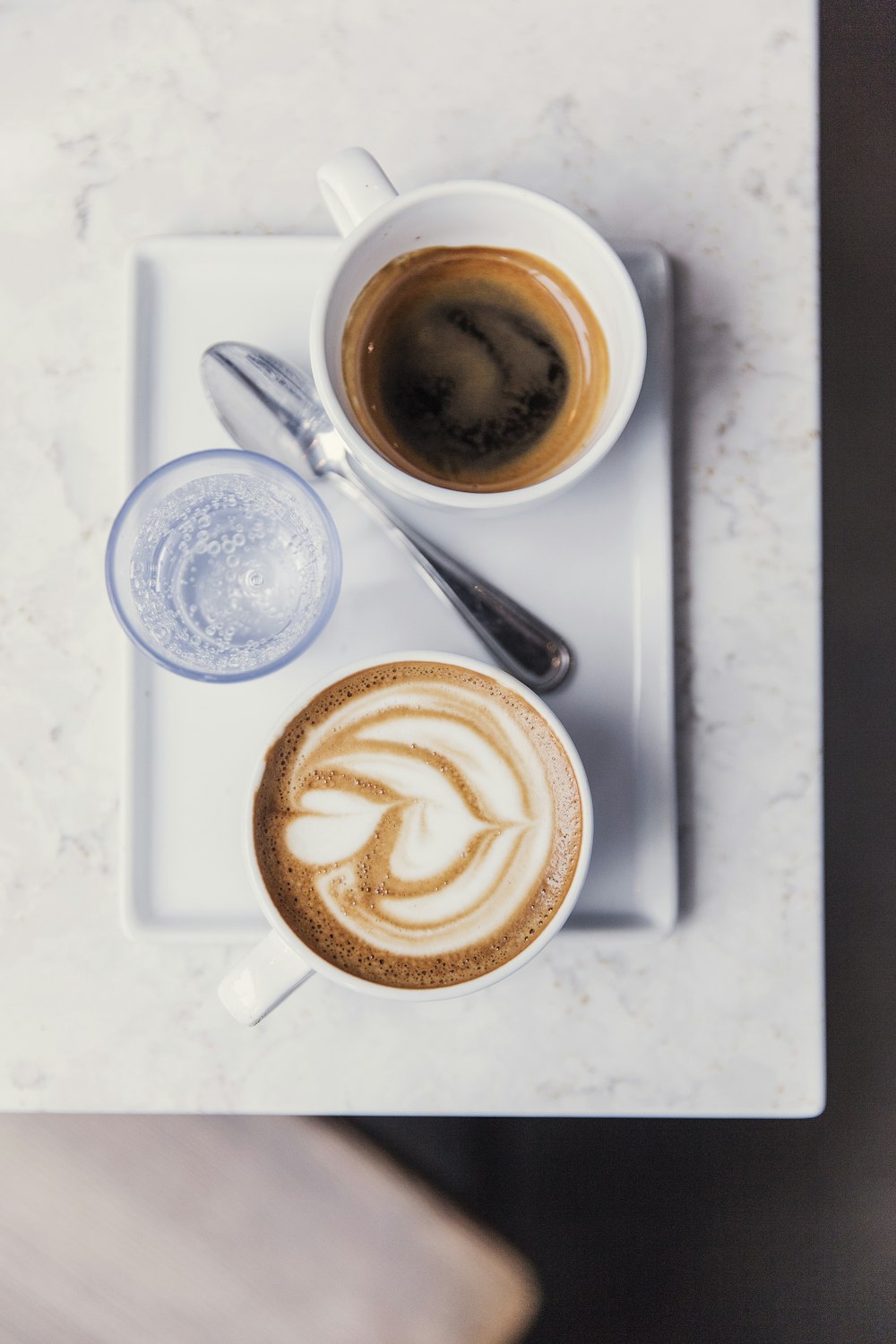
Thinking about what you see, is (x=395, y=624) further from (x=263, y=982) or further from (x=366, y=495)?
(x=263, y=982)

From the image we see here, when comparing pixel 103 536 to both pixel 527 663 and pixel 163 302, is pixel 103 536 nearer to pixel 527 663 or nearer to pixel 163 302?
pixel 163 302

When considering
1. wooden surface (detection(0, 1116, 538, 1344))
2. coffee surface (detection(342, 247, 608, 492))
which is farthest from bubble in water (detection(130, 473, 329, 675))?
wooden surface (detection(0, 1116, 538, 1344))

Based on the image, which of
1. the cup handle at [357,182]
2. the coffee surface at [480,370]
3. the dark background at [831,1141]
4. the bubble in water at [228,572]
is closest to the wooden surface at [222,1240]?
the dark background at [831,1141]

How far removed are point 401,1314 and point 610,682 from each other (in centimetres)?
75

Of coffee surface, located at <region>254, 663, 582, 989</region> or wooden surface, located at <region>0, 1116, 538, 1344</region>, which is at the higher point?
coffee surface, located at <region>254, 663, 582, 989</region>

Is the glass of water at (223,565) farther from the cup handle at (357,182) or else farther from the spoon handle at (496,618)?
the cup handle at (357,182)

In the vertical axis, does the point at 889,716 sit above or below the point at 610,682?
below

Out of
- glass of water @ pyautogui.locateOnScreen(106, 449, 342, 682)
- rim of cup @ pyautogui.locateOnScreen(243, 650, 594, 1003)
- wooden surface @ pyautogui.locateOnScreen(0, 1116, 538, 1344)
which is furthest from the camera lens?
wooden surface @ pyautogui.locateOnScreen(0, 1116, 538, 1344)

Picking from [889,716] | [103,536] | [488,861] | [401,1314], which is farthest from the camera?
[889,716]

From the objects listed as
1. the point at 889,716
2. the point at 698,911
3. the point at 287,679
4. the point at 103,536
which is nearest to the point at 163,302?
the point at 103,536

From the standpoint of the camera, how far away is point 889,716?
1.14 m

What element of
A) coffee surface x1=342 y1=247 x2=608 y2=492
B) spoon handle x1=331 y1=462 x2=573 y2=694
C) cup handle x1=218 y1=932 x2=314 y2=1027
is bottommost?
cup handle x1=218 y1=932 x2=314 y2=1027

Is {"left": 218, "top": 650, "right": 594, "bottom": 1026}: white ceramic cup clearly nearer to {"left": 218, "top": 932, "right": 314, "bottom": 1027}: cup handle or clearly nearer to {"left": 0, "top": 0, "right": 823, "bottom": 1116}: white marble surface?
{"left": 218, "top": 932, "right": 314, "bottom": 1027}: cup handle

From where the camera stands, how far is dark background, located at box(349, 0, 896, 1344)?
111cm
